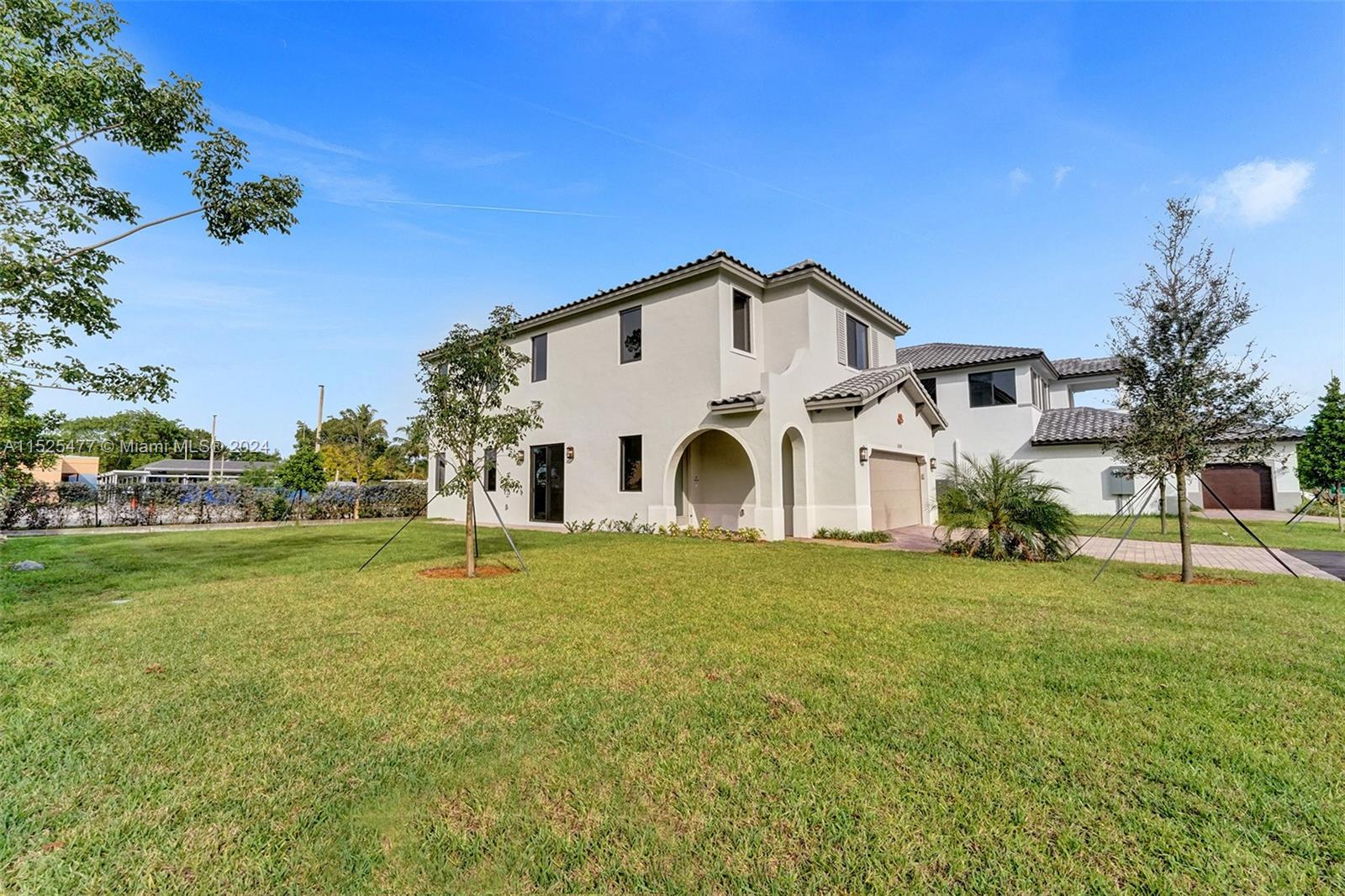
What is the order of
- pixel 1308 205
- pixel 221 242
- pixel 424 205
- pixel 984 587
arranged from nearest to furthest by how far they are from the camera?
pixel 984 587 → pixel 221 242 → pixel 1308 205 → pixel 424 205

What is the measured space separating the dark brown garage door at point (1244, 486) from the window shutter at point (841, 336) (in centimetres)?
1923

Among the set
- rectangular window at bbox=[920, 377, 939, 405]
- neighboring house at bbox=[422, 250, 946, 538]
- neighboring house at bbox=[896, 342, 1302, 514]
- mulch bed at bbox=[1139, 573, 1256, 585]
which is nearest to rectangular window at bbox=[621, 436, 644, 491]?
neighboring house at bbox=[422, 250, 946, 538]

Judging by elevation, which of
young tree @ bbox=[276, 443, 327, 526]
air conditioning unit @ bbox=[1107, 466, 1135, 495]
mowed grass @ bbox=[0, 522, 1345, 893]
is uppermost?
young tree @ bbox=[276, 443, 327, 526]

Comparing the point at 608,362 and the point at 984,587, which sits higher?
the point at 608,362

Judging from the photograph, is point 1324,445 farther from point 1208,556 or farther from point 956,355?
point 1208,556

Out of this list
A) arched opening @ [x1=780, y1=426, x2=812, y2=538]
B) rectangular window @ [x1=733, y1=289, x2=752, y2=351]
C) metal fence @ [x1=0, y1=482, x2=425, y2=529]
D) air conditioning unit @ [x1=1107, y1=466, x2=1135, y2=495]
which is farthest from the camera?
air conditioning unit @ [x1=1107, y1=466, x2=1135, y2=495]

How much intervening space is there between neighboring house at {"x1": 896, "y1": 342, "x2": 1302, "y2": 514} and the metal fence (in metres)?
23.5

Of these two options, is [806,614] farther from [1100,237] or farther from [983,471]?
[1100,237]

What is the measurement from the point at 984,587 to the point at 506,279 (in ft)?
49.3

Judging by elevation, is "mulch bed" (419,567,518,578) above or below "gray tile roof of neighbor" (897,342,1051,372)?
below

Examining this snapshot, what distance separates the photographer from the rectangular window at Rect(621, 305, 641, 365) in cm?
1544

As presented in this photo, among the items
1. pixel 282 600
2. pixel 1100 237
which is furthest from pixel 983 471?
pixel 282 600

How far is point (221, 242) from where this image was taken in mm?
8250

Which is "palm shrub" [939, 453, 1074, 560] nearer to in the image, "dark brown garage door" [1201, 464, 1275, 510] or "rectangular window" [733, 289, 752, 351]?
"rectangular window" [733, 289, 752, 351]
